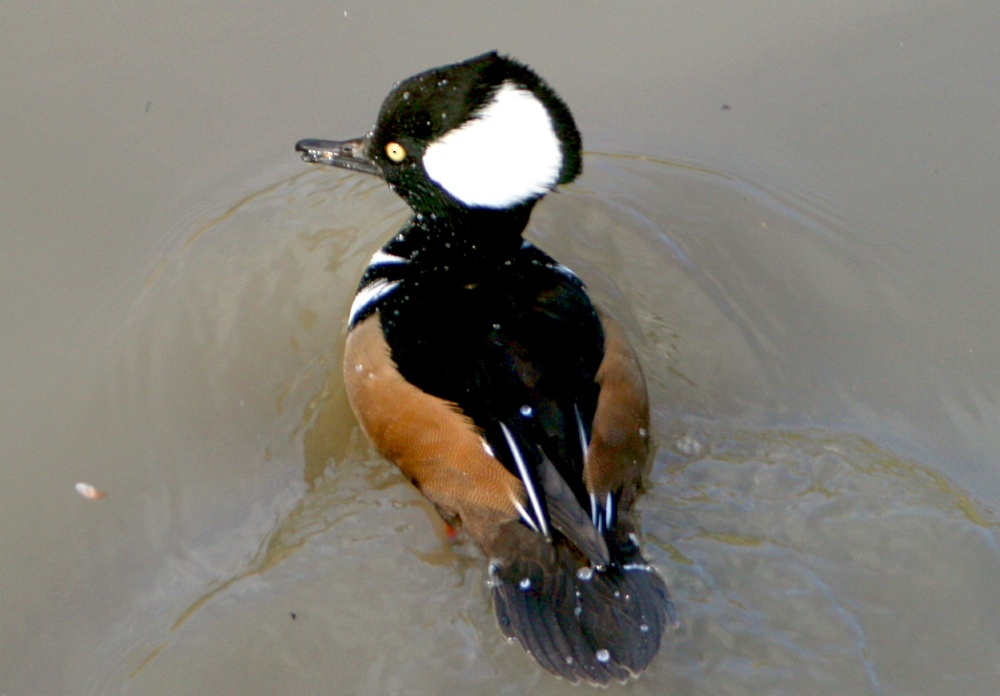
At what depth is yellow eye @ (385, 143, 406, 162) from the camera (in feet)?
13.0

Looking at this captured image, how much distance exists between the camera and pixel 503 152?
3.61 metres

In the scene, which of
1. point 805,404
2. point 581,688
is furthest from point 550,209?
point 581,688

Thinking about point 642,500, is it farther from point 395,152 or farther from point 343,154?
point 343,154

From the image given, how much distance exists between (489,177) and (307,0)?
2.58m

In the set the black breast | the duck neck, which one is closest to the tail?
the black breast

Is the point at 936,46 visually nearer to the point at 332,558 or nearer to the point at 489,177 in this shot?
the point at 489,177

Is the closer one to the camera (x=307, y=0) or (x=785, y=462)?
(x=785, y=462)

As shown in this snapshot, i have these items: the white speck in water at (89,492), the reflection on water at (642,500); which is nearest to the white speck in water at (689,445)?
the reflection on water at (642,500)

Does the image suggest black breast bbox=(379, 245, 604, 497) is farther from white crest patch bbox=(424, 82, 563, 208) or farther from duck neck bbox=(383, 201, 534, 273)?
white crest patch bbox=(424, 82, 563, 208)

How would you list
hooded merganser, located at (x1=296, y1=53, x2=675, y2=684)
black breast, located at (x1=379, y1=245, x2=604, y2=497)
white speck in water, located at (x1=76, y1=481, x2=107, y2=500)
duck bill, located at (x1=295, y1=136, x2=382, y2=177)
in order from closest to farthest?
hooded merganser, located at (x1=296, y1=53, x2=675, y2=684)
black breast, located at (x1=379, y1=245, x2=604, y2=497)
white speck in water, located at (x1=76, y1=481, x2=107, y2=500)
duck bill, located at (x1=295, y1=136, x2=382, y2=177)

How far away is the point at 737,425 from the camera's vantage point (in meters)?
4.21

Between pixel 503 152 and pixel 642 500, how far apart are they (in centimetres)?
141

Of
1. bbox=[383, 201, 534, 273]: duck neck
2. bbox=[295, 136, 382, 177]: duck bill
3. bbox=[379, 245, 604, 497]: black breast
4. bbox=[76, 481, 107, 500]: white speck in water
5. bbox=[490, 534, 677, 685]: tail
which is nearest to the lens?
bbox=[490, 534, 677, 685]: tail

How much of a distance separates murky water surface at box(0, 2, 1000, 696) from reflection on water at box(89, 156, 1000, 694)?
0.04 feet
